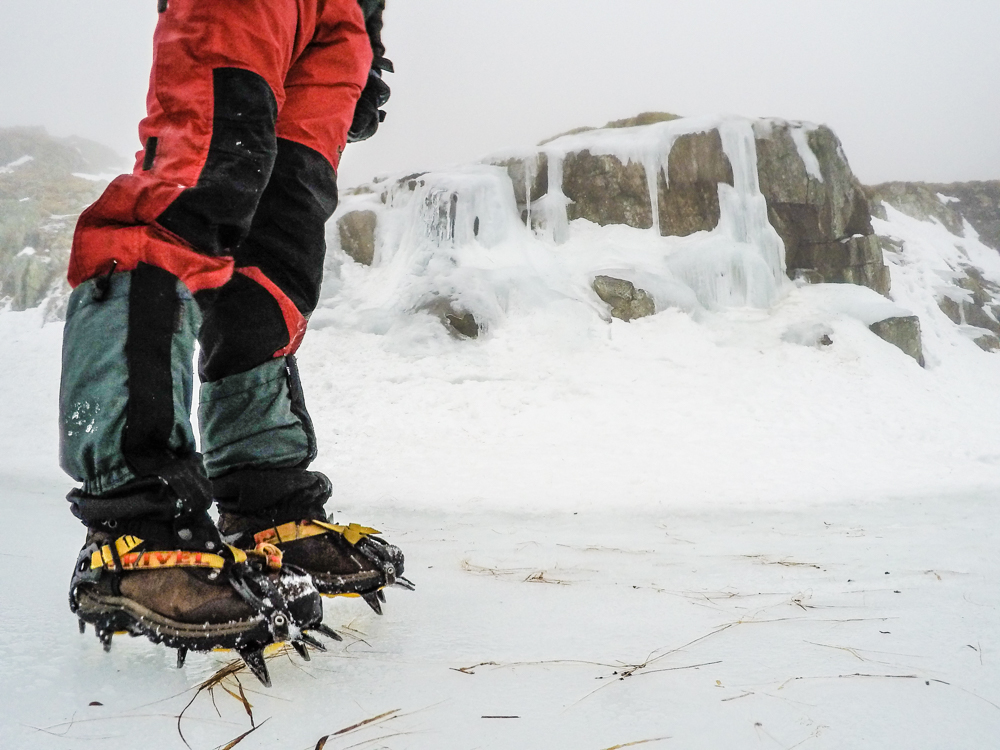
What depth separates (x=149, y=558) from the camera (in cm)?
61

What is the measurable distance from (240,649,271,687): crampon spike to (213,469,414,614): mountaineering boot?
21cm

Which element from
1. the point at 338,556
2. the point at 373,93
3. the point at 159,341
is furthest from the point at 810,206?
the point at 159,341

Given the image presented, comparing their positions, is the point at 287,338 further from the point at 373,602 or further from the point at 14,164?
the point at 14,164

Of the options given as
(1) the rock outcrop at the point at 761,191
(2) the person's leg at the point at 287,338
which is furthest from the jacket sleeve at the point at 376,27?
(1) the rock outcrop at the point at 761,191

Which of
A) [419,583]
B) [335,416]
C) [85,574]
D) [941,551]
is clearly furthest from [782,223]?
[85,574]

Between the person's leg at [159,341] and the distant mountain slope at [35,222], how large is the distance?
204 inches

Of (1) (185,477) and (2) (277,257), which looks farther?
(2) (277,257)

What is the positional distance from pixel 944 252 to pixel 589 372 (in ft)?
34.1

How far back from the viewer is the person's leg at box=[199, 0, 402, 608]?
0.84m

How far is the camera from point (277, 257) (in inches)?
37.9

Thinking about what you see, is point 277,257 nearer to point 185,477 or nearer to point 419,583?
point 185,477

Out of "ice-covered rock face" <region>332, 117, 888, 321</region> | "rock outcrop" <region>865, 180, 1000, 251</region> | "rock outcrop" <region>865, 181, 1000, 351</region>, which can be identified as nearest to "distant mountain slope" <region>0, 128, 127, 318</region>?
"ice-covered rock face" <region>332, 117, 888, 321</region>

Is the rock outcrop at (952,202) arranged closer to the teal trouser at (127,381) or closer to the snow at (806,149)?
the snow at (806,149)

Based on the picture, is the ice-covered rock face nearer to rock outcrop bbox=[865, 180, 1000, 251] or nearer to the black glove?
the black glove
